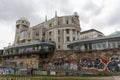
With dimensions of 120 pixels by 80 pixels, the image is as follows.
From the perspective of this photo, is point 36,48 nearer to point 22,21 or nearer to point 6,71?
point 6,71

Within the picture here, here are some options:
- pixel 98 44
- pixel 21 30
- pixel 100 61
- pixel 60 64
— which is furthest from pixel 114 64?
pixel 21 30

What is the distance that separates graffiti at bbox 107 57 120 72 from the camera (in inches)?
1576

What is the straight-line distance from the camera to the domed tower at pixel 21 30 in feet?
255

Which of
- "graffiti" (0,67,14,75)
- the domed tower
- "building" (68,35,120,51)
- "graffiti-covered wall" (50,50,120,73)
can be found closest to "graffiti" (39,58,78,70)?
"graffiti-covered wall" (50,50,120,73)

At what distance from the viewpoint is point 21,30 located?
83.8 meters

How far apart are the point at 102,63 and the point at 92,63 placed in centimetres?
305

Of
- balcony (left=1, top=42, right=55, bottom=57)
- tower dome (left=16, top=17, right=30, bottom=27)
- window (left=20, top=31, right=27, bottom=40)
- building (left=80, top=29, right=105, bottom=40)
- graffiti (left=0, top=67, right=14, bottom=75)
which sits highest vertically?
tower dome (left=16, top=17, right=30, bottom=27)

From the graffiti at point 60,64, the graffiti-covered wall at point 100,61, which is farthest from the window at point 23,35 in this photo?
the graffiti-covered wall at point 100,61

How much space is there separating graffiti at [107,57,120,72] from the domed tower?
48.6 metres

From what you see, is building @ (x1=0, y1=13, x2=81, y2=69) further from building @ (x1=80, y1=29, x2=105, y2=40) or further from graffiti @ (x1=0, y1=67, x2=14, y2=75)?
building @ (x1=80, y1=29, x2=105, y2=40)

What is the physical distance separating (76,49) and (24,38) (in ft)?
115

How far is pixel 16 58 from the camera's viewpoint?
60.9m

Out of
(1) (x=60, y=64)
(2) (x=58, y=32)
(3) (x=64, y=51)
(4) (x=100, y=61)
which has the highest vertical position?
(2) (x=58, y=32)

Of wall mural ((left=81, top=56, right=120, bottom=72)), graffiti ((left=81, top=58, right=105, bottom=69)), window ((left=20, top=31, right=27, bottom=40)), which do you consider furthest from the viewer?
window ((left=20, top=31, right=27, bottom=40))
